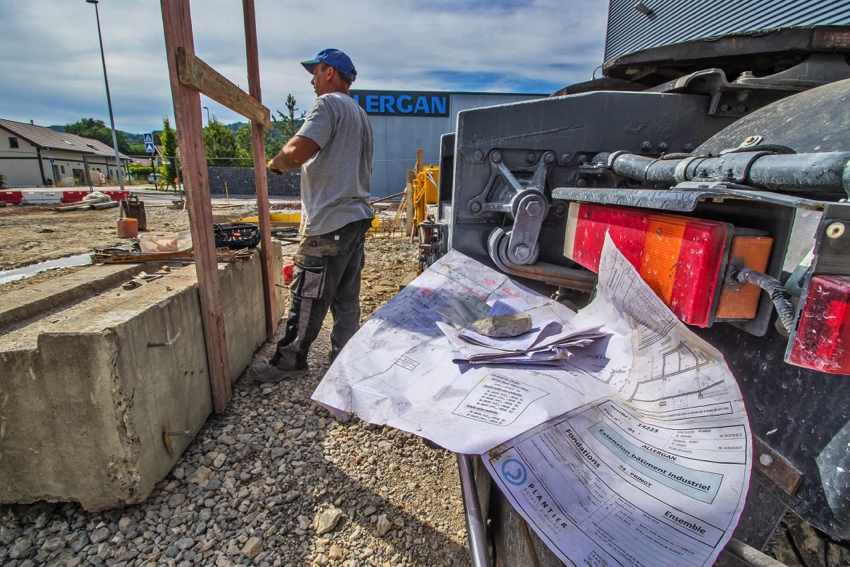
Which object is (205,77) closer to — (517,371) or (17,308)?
(17,308)

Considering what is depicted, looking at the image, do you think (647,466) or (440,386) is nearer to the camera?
(647,466)

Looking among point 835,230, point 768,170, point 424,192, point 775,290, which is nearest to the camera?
point 835,230

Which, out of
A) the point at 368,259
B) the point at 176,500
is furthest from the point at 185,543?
the point at 368,259

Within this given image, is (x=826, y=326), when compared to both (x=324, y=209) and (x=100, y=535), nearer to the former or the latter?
(x=100, y=535)

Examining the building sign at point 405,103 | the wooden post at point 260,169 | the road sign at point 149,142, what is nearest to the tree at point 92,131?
the road sign at point 149,142

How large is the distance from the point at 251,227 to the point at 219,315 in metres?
1.44

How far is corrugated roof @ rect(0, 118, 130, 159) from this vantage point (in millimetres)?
39281

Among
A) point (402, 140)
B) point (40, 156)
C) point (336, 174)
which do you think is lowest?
point (336, 174)

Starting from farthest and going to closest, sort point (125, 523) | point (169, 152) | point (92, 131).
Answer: point (92, 131), point (169, 152), point (125, 523)

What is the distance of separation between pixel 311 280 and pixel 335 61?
1.45 m

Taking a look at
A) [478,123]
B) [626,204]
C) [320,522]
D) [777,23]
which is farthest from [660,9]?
[320,522]

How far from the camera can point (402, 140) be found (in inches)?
897

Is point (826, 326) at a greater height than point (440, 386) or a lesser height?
greater

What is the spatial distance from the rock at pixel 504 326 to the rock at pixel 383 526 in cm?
98
